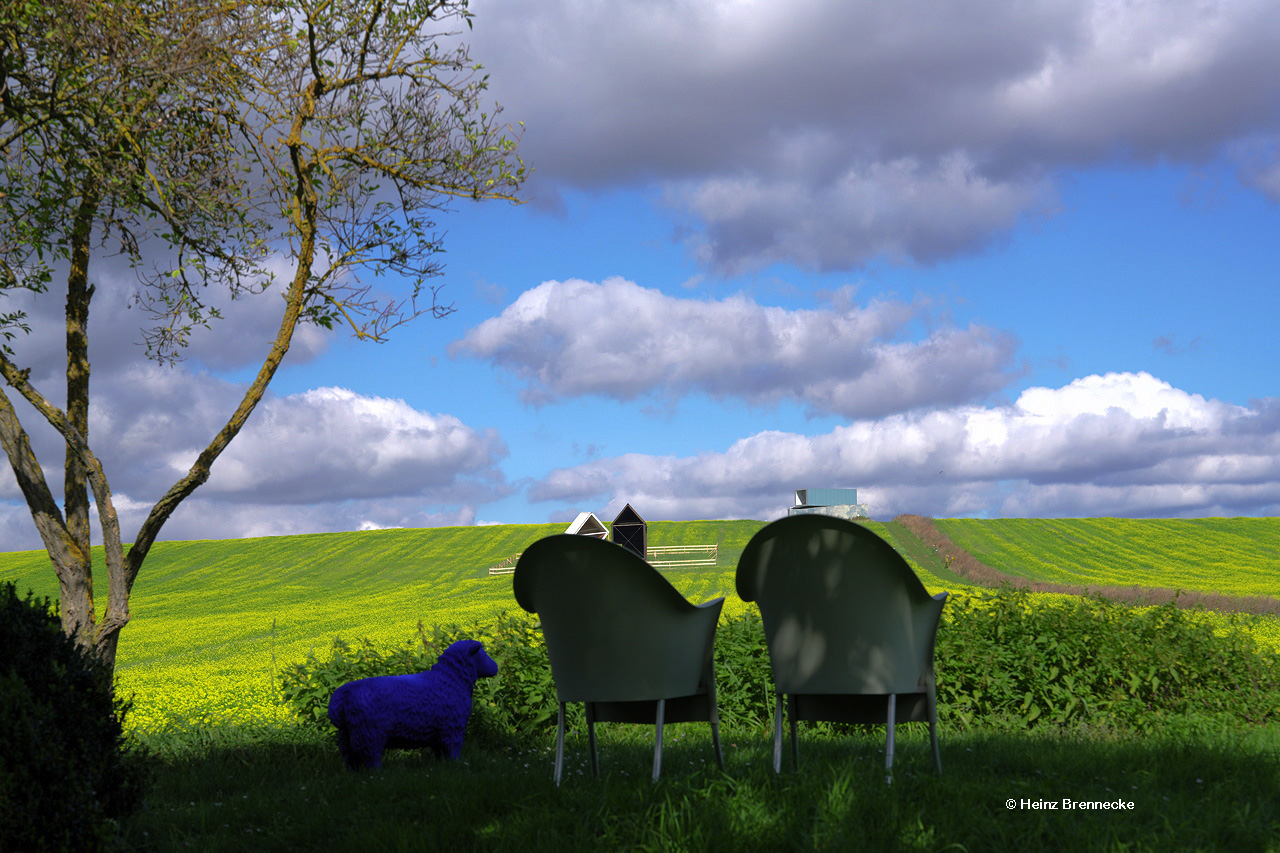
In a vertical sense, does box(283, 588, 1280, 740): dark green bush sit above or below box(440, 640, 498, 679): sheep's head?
below

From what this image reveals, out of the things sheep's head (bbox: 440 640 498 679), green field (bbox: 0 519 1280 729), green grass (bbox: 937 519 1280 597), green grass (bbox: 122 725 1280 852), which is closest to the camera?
green grass (bbox: 122 725 1280 852)

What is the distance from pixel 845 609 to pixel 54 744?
3.57 metres

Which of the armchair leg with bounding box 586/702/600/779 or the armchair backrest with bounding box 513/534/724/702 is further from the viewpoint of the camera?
the armchair leg with bounding box 586/702/600/779

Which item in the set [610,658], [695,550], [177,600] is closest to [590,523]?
[695,550]

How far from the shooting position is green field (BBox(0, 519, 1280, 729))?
13.4m

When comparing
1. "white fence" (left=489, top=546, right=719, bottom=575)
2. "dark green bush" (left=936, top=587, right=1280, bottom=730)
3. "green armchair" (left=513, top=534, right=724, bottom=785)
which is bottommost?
"white fence" (left=489, top=546, right=719, bottom=575)

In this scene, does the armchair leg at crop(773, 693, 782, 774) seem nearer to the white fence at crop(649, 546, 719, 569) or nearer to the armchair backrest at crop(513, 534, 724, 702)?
the armchair backrest at crop(513, 534, 724, 702)

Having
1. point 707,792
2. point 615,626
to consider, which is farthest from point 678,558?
point 707,792

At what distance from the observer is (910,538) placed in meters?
45.3

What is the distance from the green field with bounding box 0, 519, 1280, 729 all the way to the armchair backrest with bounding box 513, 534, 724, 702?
464 centimetres

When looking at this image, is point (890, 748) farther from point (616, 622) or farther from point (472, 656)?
point (472, 656)

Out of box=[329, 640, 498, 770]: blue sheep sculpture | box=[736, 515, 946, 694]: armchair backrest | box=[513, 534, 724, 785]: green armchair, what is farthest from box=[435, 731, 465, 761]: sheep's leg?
box=[736, 515, 946, 694]: armchair backrest

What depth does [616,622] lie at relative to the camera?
14.2 ft

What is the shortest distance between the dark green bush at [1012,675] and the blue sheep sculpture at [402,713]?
3.56 ft
